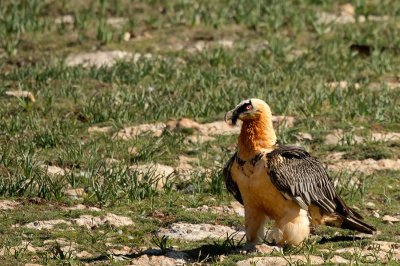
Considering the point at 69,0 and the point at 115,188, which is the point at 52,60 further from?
the point at 115,188

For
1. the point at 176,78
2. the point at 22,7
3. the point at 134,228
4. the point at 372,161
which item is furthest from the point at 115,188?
the point at 22,7

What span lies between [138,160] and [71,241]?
8.15 ft

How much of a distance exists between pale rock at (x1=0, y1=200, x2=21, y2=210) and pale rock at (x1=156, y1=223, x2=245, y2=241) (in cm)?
144

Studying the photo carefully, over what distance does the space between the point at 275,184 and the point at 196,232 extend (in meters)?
1.11

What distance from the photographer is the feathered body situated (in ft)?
25.4

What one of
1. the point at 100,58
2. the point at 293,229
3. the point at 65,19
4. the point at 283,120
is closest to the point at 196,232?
the point at 293,229

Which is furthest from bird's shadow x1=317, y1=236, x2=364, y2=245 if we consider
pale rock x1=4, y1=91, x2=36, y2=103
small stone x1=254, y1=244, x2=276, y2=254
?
pale rock x1=4, y1=91, x2=36, y2=103

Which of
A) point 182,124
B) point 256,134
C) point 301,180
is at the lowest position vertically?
point 182,124

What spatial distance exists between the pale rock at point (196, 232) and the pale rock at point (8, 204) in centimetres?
144

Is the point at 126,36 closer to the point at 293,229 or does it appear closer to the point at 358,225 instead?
the point at 358,225

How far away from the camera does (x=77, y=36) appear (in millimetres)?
14914

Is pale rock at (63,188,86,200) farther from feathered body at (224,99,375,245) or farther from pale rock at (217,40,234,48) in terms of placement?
pale rock at (217,40,234,48)

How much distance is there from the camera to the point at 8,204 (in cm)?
889

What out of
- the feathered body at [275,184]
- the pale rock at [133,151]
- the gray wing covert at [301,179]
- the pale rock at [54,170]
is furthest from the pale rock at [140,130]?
the gray wing covert at [301,179]
